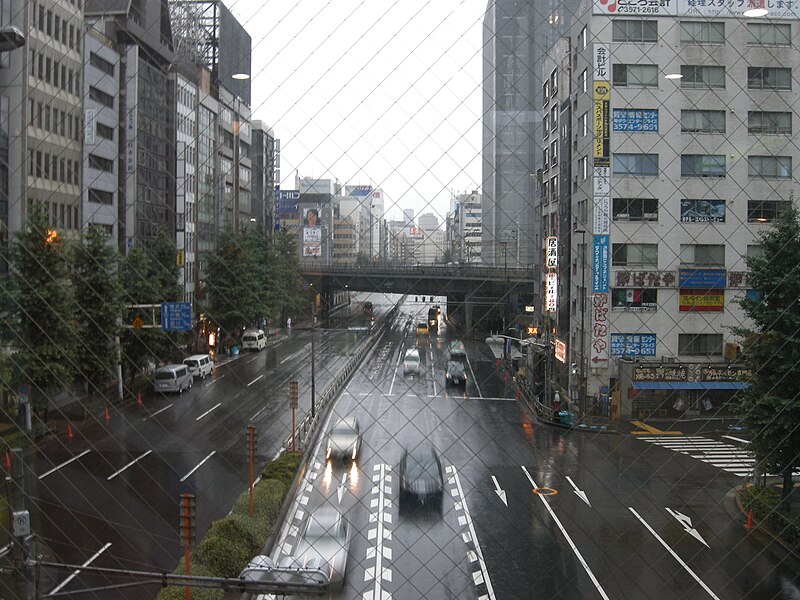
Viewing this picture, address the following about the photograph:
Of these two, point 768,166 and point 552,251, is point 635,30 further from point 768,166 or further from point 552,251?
point 768,166

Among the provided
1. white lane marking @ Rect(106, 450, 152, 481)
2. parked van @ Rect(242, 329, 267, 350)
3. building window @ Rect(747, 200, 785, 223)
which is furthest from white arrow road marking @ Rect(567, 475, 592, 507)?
white lane marking @ Rect(106, 450, 152, 481)

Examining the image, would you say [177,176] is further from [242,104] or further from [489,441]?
[489,441]

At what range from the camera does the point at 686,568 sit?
3.93 m

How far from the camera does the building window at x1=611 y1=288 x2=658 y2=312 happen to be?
10.5 feet

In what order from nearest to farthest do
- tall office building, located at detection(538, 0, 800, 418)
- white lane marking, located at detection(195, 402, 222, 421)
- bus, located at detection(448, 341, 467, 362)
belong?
tall office building, located at detection(538, 0, 800, 418) → bus, located at detection(448, 341, 467, 362) → white lane marking, located at detection(195, 402, 222, 421)

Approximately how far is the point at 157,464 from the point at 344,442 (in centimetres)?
183

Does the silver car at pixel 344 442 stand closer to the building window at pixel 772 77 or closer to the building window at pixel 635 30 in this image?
the building window at pixel 772 77

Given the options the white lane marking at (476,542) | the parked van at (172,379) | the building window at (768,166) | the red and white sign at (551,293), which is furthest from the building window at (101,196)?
the parked van at (172,379)

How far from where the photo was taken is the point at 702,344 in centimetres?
481

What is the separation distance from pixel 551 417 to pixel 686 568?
224cm

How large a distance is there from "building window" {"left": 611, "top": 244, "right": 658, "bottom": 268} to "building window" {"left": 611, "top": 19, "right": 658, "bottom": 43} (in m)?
1.10

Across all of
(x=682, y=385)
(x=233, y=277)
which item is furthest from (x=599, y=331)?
(x=233, y=277)

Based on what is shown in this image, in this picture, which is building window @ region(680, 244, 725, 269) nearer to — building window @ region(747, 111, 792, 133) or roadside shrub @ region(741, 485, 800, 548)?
building window @ region(747, 111, 792, 133)

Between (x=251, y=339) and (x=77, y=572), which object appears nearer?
(x=77, y=572)
